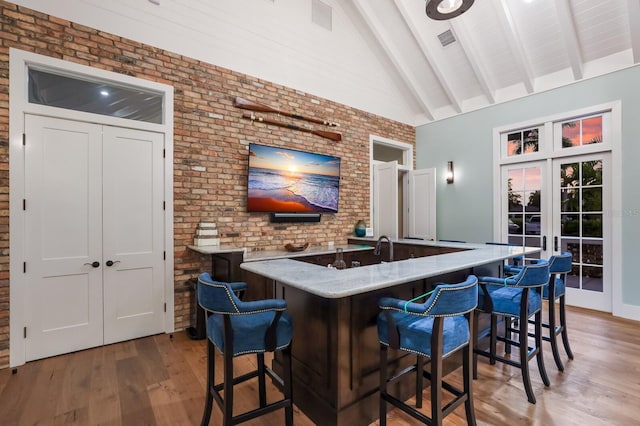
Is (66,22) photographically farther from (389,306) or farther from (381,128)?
(381,128)

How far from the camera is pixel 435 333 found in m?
1.66

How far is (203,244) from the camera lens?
144 inches

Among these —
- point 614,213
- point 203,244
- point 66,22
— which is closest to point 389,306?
point 203,244

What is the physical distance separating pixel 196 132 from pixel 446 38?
4240 mm

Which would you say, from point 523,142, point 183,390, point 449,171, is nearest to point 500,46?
point 523,142

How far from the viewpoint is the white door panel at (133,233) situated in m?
3.30

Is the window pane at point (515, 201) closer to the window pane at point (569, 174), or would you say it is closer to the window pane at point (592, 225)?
the window pane at point (569, 174)

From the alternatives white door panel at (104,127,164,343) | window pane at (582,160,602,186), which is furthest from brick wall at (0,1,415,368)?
window pane at (582,160,602,186)

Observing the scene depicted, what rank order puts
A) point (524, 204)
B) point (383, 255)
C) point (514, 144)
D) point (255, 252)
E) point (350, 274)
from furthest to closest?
point (514, 144) < point (524, 204) < point (383, 255) < point (255, 252) < point (350, 274)

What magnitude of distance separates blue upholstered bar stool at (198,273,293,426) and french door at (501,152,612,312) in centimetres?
484

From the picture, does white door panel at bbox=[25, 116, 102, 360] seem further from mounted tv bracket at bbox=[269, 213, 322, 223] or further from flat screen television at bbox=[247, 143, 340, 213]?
mounted tv bracket at bbox=[269, 213, 322, 223]

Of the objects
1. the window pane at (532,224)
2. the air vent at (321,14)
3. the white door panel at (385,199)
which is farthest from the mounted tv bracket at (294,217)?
the window pane at (532,224)

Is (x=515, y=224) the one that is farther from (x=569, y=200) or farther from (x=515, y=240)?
(x=569, y=200)

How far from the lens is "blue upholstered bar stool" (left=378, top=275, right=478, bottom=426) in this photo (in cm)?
164
